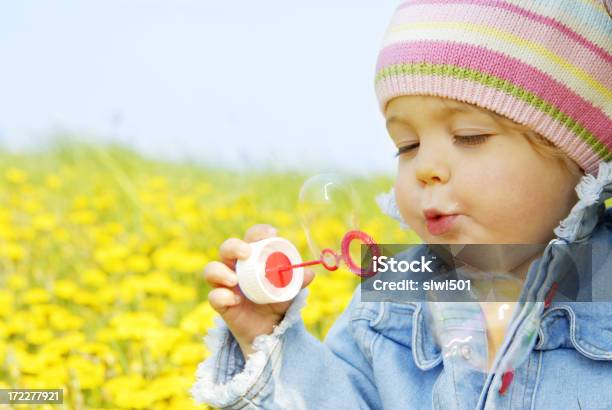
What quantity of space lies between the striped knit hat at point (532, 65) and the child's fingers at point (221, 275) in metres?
0.33

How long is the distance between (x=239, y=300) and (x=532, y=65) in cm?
47

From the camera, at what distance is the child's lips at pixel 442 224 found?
43.6 inches

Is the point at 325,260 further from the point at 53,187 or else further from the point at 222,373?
the point at 53,187

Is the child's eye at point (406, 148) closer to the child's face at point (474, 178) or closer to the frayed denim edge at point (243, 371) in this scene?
the child's face at point (474, 178)

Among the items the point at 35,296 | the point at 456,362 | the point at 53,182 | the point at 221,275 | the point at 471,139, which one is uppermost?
the point at 53,182

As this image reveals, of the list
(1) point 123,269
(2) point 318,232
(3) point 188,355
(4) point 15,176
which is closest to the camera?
(2) point 318,232

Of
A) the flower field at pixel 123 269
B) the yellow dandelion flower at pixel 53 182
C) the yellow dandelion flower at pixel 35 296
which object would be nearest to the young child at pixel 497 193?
the flower field at pixel 123 269

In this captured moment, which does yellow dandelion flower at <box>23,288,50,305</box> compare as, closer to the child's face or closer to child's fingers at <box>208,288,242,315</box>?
child's fingers at <box>208,288,242,315</box>

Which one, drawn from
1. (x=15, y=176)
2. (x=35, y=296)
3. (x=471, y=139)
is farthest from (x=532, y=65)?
(x=15, y=176)

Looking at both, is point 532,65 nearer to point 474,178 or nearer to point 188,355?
point 474,178

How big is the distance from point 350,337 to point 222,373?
0.76 feet

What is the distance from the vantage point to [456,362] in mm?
1172

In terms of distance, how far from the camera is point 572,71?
1.12m

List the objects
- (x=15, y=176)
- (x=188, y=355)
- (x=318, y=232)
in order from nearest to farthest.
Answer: (x=318, y=232) → (x=188, y=355) → (x=15, y=176)
